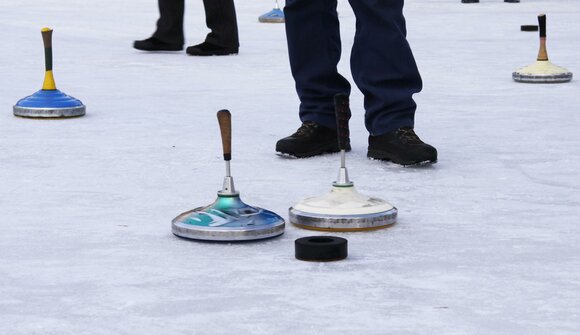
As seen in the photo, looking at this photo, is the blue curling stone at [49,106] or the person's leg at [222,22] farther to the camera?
the person's leg at [222,22]

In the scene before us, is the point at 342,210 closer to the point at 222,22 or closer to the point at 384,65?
the point at 384,65

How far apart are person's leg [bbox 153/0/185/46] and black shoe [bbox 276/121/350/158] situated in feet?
14.9

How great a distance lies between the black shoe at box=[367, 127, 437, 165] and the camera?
4500 millimetres

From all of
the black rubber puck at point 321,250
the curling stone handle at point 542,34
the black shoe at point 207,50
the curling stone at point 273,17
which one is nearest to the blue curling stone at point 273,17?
the curling stone at point 273,17

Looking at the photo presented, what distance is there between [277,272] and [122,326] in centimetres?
56

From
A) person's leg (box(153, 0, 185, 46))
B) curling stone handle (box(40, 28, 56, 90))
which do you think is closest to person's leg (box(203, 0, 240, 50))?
person's leg (box(153, 0, 185, 46))

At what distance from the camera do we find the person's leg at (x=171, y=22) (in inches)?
362

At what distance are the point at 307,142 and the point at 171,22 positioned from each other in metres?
4.76

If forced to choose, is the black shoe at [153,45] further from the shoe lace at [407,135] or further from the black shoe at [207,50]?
the shoe lace at [407,135]

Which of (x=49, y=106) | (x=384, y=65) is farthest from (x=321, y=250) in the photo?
A: (x=49, y=106)

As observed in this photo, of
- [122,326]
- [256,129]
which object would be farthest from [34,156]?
[122,326]

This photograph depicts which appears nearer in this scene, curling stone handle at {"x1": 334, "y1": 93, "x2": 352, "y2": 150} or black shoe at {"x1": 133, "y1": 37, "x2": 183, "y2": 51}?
curling stone handle at {"x1": 334, "y1": 93, "x2": 352, "y2": 150}

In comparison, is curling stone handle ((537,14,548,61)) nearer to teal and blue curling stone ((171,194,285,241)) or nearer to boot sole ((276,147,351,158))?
boot sole ((276,147,351,158))

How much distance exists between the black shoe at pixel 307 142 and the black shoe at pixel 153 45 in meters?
4.73
